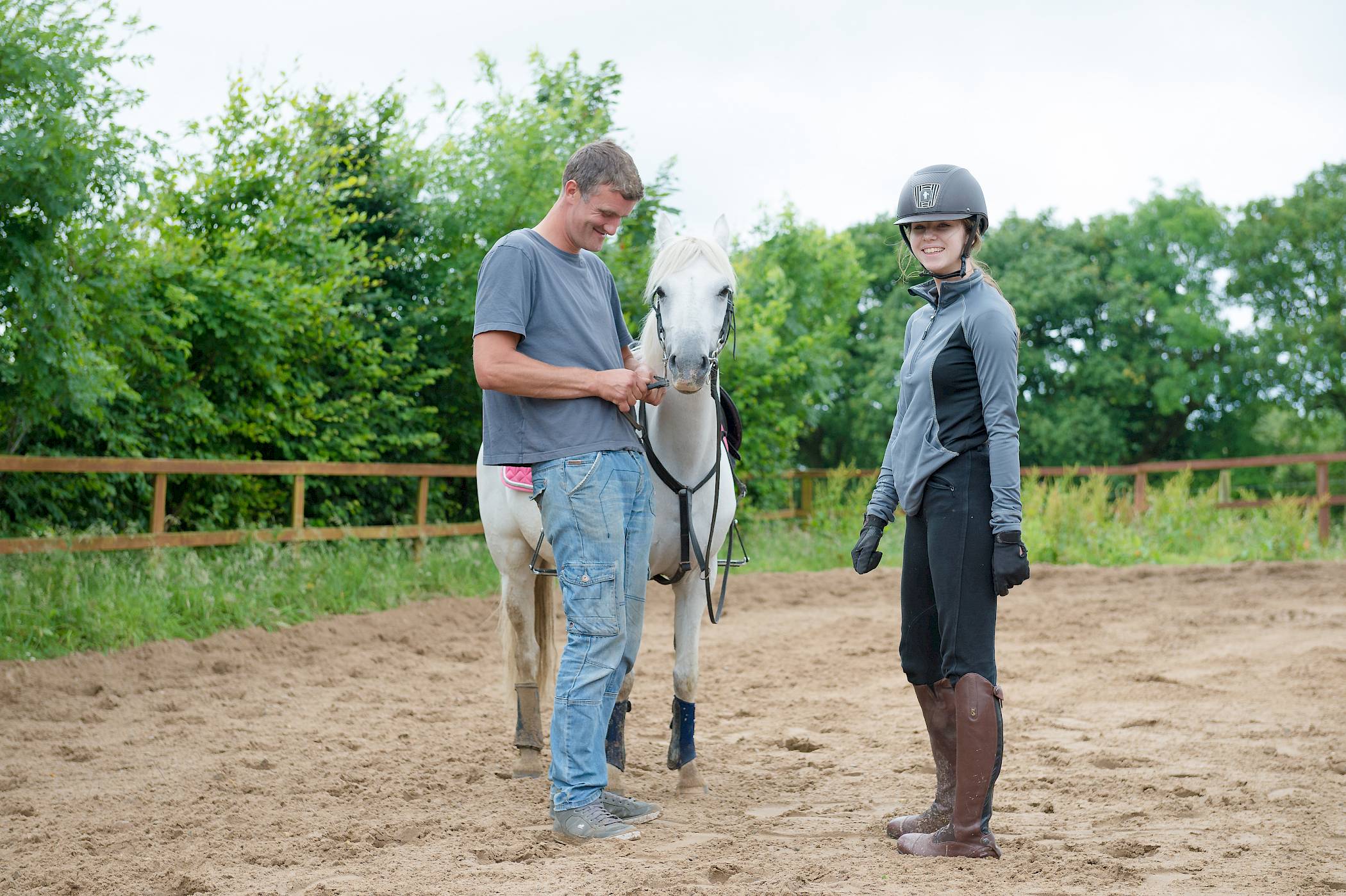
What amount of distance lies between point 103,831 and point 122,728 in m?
1.78

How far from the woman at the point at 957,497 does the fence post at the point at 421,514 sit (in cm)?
682

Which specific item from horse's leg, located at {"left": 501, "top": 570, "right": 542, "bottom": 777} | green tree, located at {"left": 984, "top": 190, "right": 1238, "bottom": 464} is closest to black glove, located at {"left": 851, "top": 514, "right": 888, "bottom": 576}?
horse's leg, located at {"left": 501, "top": 570, "right": 542, "bottom": 777}

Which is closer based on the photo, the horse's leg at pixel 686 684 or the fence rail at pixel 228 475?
the horse's leg at pixel 686 684

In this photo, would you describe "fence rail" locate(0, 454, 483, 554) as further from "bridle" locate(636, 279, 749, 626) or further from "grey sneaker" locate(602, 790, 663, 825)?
"grey sneaker" locate(602, 790, 663, 825)

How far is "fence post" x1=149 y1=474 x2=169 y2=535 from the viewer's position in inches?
285

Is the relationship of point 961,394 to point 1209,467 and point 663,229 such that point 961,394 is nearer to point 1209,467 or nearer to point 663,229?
point 663,229

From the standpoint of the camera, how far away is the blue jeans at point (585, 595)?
3.16 meters

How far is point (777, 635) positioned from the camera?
7867 millimetres

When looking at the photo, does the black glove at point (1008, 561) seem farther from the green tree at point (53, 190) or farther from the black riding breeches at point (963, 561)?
the green tree at point (53, 190)

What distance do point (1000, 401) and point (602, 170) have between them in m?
1.32

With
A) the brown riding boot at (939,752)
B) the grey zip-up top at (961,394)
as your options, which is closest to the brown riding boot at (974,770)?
the brown riding boot at (939,752)

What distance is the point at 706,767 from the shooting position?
4.30 metres

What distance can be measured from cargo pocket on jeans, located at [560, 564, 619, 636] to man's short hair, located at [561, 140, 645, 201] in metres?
1.11

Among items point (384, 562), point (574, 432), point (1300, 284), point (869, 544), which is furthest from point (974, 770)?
point (1300, 284)
